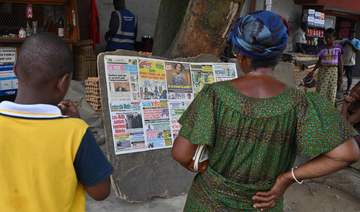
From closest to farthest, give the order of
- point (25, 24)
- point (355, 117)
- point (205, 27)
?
point (355, 117) < point (205, 27) < point (25, 24)

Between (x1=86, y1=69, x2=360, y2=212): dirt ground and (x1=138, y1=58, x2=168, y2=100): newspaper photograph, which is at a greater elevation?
(x1=138, y1=58, x2=168, y2=100): newspaper photograph

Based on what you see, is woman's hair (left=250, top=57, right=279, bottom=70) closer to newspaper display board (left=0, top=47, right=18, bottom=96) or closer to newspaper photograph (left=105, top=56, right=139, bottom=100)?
newspaper photograph (left=105, top=56, right=139, bottom=100)

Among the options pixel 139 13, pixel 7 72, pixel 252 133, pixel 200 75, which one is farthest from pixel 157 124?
pixel 139 13

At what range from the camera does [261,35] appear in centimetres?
115

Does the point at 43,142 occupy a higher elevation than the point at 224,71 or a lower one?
higher

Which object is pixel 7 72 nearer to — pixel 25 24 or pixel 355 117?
pixel 25 24

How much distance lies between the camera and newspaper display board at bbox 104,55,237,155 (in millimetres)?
2557

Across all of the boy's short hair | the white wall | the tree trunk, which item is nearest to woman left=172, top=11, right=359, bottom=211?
the boy's short hair

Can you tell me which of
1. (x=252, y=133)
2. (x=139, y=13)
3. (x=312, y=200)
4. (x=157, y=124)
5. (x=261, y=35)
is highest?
(x=139, y=13)

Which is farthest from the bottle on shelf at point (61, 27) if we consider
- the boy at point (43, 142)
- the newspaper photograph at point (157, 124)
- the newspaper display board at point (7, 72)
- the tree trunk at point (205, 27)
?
the boy at point (43, 142)

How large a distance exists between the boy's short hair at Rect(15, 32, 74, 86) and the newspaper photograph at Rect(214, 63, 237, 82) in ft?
7.64

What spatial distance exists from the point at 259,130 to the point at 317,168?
0.95 feet

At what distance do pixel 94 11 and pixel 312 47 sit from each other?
7.32 meters

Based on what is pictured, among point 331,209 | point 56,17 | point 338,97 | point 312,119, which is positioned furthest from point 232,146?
point 338,97
